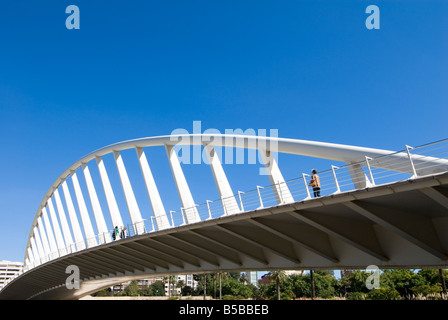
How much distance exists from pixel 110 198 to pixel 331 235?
25032 mm

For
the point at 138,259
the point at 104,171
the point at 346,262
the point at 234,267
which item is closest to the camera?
the point at 346,262

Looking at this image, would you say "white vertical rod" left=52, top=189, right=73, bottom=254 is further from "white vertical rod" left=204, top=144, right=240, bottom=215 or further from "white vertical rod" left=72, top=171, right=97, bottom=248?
"white vertical rod" left=204, top=144, right=240, bottom=215

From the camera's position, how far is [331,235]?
13.8 metres

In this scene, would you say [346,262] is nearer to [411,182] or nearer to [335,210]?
[335,210]

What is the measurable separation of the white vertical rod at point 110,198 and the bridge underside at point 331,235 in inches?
269

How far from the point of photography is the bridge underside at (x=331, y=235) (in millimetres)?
11344

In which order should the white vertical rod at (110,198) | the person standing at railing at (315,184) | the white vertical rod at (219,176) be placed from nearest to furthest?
1. the person standing at railing at (315,184)
2. the white vertical rod at (219,176)
3. the white vertical rod at (110,198)

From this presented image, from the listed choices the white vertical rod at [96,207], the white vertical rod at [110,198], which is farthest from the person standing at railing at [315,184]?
the white vertical rod at [96,207]

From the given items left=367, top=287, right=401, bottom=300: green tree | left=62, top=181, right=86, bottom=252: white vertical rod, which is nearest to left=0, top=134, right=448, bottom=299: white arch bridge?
left=62, top=181, right=86, bottom=252: white vertical rod

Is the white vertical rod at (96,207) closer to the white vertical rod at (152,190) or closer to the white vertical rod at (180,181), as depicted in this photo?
the white vertical rod at (152,190)
